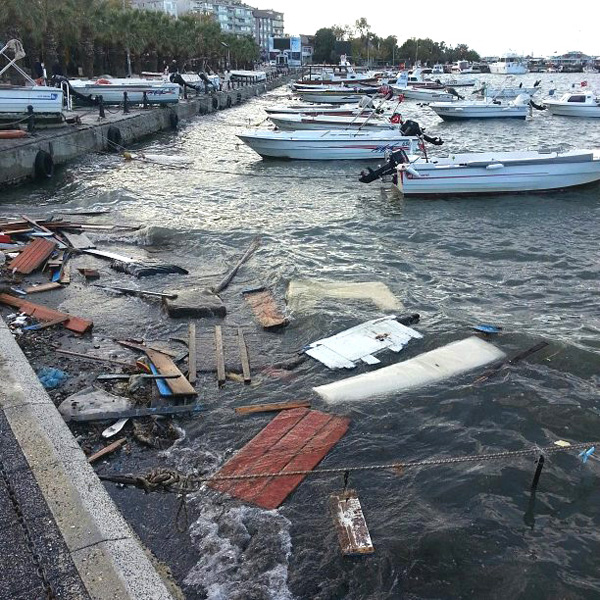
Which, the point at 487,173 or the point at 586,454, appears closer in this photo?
the point at 586,454

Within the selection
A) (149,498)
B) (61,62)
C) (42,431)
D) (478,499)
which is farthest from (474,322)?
(61,62)

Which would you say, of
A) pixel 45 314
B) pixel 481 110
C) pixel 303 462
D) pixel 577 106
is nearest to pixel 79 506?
pixel 303 462

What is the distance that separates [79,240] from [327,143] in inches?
603

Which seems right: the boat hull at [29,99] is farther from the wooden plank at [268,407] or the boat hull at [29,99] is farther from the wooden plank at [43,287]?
the wooden plank at [268,407]

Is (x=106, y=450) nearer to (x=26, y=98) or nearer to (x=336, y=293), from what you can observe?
(x=336, y=293)

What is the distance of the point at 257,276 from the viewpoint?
12516 mm

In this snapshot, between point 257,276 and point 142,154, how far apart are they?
17.5m

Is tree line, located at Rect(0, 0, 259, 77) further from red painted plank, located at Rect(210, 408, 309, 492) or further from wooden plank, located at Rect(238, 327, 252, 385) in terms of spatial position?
red painted plank, located at Rect(210, 408, 309, 492)

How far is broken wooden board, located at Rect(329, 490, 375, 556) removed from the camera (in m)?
5.24

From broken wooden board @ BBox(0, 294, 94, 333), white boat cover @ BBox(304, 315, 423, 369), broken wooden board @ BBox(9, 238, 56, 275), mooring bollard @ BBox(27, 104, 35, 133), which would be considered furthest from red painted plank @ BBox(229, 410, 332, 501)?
mooring bollard @ BBox(27, 104, 35, 133)

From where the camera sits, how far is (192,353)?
8.63 m

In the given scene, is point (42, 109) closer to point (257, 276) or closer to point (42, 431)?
point (257, 276)

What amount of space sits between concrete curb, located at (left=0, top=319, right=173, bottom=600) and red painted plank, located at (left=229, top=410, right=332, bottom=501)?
1.64 metres

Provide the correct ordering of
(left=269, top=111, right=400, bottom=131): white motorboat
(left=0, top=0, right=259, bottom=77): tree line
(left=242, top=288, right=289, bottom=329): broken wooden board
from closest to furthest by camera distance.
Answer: (left=242, top=288, right=289, bottom=329): broken wooden board
(left=269, top=111, right=400, bottom=131): white motorboat
(left=0, top=0, right=259, bottom=77): tree line
